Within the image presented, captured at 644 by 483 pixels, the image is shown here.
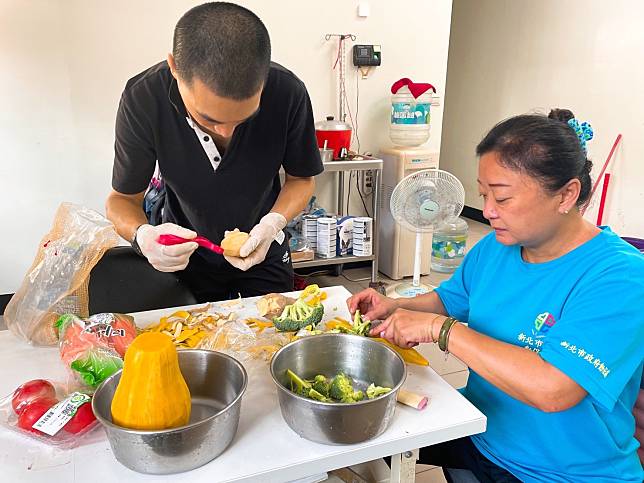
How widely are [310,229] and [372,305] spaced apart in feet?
7.33

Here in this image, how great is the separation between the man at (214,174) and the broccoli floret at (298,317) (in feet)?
0.76

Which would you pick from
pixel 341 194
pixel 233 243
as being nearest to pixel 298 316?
pixel 233 243

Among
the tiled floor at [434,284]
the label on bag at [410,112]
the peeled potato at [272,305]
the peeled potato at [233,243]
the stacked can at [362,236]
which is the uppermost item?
the label on bag at [410,112]

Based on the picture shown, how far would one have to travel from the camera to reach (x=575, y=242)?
118 cm

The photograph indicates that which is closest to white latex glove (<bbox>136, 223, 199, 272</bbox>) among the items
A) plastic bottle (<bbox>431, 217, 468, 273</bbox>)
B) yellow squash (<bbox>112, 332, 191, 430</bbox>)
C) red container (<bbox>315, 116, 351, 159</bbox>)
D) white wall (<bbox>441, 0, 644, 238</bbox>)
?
yellow squash (<bbox>112, 332, 191, 430</bbox>)

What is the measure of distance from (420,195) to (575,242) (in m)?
1.90

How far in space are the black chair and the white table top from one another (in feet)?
1.60

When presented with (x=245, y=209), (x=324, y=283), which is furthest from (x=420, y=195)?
(x=245, y=209)

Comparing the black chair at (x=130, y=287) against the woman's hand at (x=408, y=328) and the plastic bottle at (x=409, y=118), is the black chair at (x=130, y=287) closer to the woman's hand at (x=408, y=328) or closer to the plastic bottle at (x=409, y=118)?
the woman's hand at (x=408, y=328)

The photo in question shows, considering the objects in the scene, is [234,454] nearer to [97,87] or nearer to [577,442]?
[577,442]

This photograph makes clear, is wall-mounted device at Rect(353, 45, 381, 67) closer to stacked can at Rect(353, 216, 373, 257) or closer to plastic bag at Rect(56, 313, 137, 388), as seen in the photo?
stacked can at Rect(353, 216, 373, 257)

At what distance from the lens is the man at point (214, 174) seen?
158cm

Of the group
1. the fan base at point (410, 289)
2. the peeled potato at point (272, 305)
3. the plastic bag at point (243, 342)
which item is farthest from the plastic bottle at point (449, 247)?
the plastic bag at point (243, 342)

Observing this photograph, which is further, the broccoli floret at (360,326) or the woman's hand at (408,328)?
the broccoli floret at (360,326)
